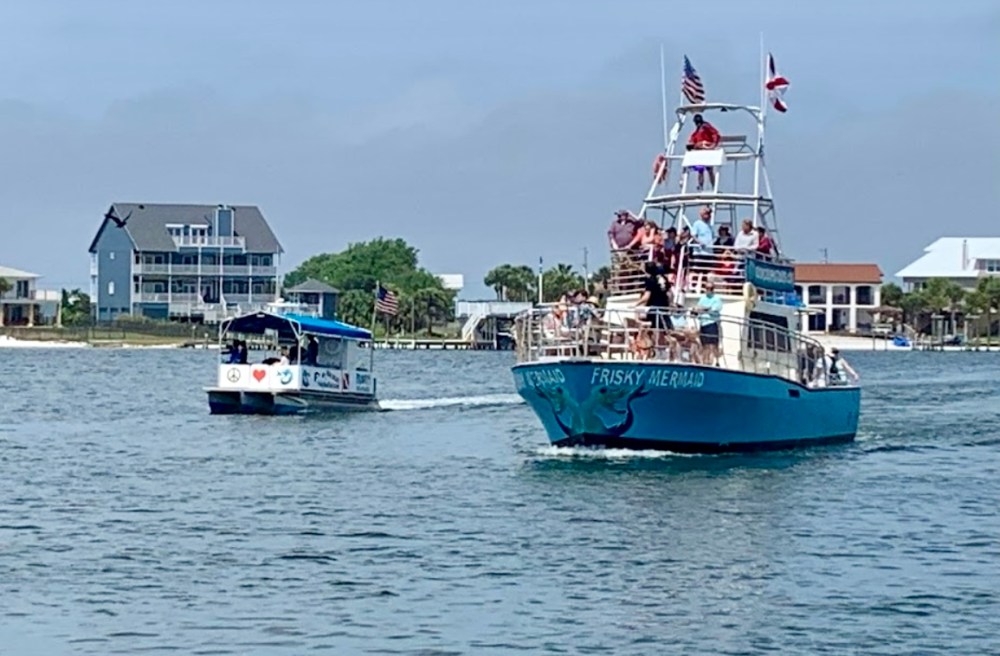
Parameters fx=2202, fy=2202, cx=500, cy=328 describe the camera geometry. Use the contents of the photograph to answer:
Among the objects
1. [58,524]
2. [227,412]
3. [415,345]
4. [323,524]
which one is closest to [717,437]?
[323,524]

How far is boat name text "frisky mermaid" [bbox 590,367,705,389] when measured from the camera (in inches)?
1587

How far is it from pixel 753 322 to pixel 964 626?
18438 mm

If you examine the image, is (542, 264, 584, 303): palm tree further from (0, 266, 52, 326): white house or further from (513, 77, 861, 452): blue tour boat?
(513, 77, 861, 452): blue tour boat

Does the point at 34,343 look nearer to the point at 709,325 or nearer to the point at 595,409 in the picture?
the point at 595,409

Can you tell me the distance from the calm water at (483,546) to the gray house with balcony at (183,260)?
116549 millimetres

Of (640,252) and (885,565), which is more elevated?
(640,252)

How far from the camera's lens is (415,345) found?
186125mm

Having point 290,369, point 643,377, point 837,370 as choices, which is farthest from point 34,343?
point 643,377

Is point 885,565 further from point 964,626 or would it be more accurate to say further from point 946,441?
point 946,441

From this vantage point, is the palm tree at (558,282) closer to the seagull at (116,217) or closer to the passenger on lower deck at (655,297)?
the seagull at (116,217)

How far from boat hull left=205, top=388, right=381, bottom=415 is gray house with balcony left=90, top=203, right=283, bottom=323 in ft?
353

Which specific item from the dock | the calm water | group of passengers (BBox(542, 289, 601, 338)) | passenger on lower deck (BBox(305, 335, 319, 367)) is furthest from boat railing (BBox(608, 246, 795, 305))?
the dock

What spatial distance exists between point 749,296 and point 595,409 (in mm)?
4749

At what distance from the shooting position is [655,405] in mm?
41062
